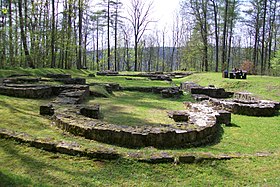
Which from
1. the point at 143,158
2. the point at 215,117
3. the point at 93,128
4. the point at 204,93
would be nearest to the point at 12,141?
the point at 93,128

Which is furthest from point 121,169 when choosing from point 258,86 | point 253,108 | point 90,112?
point 258,86

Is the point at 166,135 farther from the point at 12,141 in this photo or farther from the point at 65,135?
the point at 12,141

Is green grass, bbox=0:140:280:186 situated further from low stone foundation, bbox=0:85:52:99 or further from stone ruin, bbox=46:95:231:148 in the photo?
low stone foundation, bbox=0:85:52:99

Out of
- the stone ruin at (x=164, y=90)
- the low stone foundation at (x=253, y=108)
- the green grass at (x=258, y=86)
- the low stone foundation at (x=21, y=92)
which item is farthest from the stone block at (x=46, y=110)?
the green grass at (x=258, y=86)

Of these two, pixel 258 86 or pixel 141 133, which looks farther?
pixel 258 86

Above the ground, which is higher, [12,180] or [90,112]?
[90,112]

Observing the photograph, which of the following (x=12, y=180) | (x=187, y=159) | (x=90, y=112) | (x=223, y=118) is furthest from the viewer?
(x=223, y=118)

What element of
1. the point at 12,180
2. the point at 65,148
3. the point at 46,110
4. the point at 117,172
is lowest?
the point at 117,172

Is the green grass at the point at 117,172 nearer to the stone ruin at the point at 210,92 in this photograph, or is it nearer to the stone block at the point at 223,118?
the stone block at the point at 223,118

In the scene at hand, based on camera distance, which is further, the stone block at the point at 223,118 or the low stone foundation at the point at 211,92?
the low stone foundation at the point at 211,92

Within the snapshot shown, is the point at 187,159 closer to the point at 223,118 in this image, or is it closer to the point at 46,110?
the point at 223,118

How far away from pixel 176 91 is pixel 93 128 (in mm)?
10546

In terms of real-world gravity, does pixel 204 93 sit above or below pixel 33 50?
below

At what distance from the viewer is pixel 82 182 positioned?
14.1 feet
